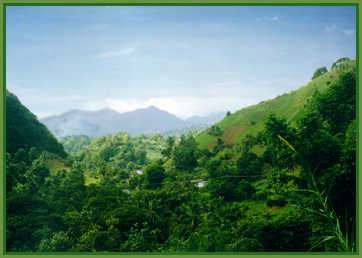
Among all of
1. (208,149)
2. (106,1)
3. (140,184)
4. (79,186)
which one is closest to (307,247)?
(208,149)

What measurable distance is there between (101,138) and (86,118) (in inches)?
36.2

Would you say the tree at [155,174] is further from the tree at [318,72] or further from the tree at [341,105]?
the tree at [318,72]

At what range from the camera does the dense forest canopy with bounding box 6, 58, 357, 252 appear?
15.4 feet

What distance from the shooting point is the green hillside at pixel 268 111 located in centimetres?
558

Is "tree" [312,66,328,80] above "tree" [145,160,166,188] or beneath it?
above

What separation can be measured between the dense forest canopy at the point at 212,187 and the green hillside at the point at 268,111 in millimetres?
28

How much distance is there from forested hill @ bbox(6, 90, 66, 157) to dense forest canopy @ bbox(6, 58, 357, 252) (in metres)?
0.12

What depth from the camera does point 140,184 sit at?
20.6 feet

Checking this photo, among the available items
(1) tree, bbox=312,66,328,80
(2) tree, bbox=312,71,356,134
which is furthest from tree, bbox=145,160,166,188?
(1) tree, bbox=312,66,328,80

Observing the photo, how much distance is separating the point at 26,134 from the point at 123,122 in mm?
3426

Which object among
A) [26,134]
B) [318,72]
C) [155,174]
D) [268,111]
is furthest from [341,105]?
[26,134]

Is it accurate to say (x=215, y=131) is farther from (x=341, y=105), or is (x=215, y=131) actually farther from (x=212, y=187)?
(x=341, y=105)

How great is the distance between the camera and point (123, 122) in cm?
735

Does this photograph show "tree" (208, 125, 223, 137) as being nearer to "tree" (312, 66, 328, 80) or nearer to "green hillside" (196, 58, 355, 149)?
"green hillside" (196, 58, 355, 149)
